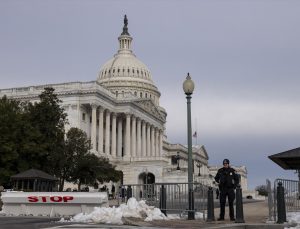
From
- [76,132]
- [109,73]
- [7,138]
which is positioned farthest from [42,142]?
[109,73]

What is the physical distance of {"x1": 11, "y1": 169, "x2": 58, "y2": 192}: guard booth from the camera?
47094 mm

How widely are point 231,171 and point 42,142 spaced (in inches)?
1889

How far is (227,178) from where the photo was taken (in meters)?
20.8

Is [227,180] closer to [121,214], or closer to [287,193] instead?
[287,193]

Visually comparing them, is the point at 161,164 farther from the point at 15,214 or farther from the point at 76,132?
the point at 15,214

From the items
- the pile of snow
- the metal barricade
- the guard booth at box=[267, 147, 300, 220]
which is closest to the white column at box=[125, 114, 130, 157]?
the guard booth at box=[267, 147, 300, 220]

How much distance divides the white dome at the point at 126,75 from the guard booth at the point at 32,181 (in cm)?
10964

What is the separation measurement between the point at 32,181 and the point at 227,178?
3114cm

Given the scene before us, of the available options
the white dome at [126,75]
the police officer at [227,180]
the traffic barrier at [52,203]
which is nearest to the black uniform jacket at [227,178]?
the police officer at [227,180]

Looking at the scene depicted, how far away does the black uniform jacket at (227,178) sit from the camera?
68.0ft

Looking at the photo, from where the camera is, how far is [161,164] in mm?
116375

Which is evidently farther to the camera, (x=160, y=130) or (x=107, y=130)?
(x=160, y=130)

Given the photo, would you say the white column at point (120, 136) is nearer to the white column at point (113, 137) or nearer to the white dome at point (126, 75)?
the white column at point (113, 137)

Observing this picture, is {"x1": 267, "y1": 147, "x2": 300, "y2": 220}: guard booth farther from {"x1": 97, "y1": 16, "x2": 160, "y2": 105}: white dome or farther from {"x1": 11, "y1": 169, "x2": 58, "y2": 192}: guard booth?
{"x1": 97, "y1": 16, "x2": 160, "y2": 105}: white dome
